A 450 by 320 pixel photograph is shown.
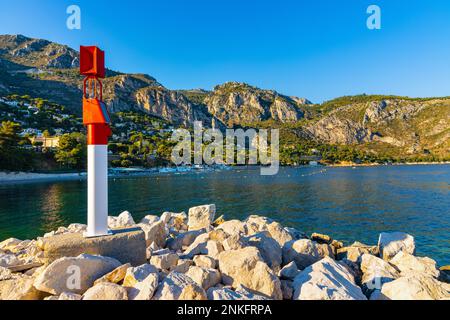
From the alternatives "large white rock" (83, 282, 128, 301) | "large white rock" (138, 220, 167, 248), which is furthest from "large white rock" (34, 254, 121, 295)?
"large white rock" (138, 220, 167, 248)

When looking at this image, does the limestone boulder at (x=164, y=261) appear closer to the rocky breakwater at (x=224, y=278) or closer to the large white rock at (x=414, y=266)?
the rocky breakwater at (x=224, y=278)

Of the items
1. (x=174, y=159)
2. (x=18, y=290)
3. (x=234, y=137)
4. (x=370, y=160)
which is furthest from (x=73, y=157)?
(x=370, y=160)

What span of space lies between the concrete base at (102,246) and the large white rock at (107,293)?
1827mm

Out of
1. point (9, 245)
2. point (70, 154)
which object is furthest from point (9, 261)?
point (70, 154)

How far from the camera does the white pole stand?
6.88 meters

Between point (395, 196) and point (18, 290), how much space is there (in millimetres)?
39868

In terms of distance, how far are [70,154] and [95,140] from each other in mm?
75478

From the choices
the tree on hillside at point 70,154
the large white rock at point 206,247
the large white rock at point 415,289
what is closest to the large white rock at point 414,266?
the large white rock at point 415,289

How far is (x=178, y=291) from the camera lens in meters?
4.99

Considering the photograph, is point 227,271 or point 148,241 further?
point 148,241
